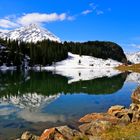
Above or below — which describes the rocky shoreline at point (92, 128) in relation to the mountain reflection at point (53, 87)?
below

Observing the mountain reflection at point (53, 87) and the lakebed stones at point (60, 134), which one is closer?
the lakebed stones at point (60, 134)

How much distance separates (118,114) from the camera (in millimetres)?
36219

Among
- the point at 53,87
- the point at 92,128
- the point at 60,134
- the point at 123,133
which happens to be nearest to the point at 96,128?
the point at 92,128

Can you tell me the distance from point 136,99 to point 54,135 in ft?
104

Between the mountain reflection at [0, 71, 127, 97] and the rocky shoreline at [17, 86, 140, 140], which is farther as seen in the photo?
the mountain reflection at [0, 71, 127, 97]

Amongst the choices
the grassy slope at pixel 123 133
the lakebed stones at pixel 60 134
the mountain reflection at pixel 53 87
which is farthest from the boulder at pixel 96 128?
the mountain reflection at pixel 53 87

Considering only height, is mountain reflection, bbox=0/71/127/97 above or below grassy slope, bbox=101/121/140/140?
above

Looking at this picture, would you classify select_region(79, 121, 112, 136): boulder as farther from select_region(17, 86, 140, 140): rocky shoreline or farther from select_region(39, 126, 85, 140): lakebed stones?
select_region(39, 126, 85, 140): lakebed stones

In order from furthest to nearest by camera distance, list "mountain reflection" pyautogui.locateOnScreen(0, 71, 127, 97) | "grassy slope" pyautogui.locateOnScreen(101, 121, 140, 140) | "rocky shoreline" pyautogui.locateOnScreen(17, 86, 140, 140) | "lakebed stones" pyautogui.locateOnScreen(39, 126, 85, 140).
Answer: "mountain reflection" pyautogui.locateOnScreen(0, 71, 127, 97)
"rocky shoreline" pyautogui.locateOnScreen(17, 86, 140, 140)
"lakebed stones" pyautogui.locateOnScreen(39, 126, 85, 140)
"grassy slope" pyautogui.locateOnScreen(101, 121, 140, 140)

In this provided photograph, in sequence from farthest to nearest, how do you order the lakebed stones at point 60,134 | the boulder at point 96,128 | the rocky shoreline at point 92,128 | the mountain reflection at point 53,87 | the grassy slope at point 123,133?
the mountain reflection at point 53,87
the boulder at point 96,128
the rocky shoreline at point 92,128
the lakebed stones at point 60,134
the grassy slope at point 123,133

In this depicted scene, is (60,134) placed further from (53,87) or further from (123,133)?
(53,87)

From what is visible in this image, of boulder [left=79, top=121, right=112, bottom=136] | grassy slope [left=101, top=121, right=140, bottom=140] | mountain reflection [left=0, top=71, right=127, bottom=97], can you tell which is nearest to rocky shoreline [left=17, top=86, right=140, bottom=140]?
boulder [left=79, top=121, right=112, bottom=136]

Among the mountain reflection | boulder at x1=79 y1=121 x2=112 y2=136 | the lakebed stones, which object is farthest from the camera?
the mountain reflection

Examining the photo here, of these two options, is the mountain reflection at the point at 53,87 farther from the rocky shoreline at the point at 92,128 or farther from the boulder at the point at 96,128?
the boulder at the point at 96,128
